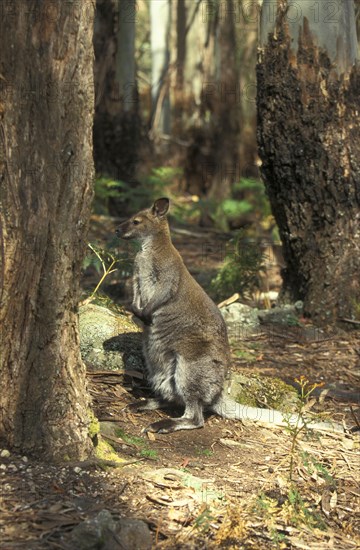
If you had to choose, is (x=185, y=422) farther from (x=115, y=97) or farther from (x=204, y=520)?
(x=115, y=97)

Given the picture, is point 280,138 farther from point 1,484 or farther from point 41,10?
point 1,484

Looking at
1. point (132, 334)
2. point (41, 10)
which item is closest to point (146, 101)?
point (132, 334)

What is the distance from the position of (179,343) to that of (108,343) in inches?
35.9

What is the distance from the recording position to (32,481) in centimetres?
416

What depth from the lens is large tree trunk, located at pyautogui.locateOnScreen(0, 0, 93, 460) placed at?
4.09 meters

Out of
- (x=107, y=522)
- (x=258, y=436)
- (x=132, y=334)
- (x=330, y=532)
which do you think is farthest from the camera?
(x=132, y=334)

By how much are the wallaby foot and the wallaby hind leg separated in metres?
0.29

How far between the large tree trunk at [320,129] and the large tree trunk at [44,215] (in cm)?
412

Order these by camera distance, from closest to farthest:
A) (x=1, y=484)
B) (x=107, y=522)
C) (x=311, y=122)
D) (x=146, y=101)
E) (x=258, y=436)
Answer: (x=107, y=522)
(x=1, y=484)
(x=258, y=436)
(x=311, y=122)
(x=146, y=101)

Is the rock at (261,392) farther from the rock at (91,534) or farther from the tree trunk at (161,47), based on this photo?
the tree trunk at (161,47)

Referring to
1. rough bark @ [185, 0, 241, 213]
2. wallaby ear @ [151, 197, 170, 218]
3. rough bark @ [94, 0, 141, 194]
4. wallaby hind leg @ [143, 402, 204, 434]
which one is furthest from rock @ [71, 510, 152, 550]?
rough bark @ [185, 0, 241, 213]

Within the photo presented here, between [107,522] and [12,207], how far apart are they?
1670 mm

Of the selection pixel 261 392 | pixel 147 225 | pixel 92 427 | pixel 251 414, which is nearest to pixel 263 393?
pixel 261 392

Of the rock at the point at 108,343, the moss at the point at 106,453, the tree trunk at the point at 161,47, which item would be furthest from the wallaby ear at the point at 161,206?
the tree trunk at the point at 161,47
